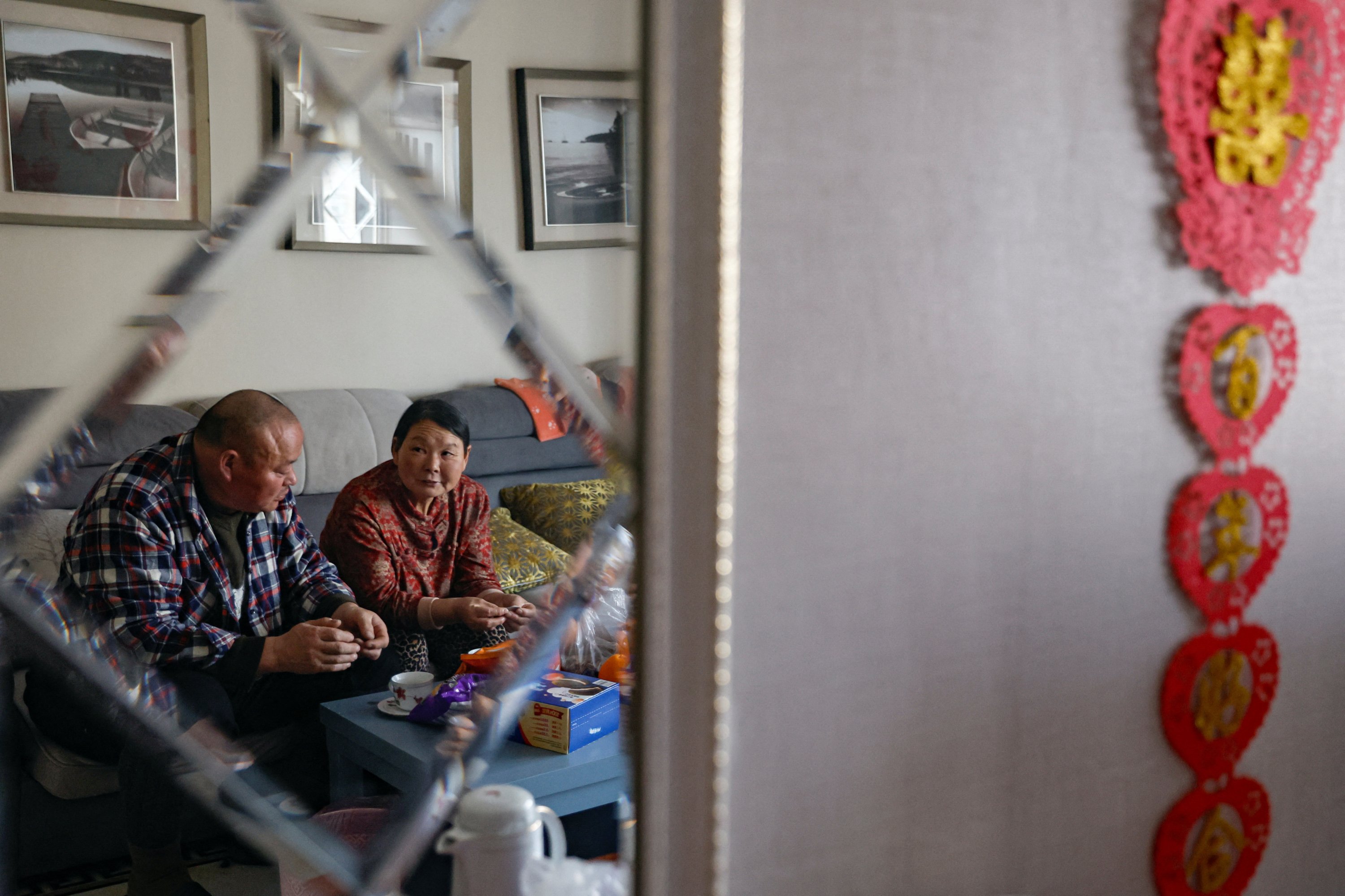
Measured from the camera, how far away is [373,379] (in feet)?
2.08

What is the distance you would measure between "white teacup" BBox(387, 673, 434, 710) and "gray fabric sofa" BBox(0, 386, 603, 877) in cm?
11

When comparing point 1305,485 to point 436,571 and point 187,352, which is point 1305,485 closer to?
point 436,571

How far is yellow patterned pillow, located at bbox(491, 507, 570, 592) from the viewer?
69 centimetres

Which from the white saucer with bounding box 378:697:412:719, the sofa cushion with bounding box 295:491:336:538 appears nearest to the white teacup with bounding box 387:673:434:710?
the white saucer with bounding box 378:697:412:719

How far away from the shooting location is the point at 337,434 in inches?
24.7

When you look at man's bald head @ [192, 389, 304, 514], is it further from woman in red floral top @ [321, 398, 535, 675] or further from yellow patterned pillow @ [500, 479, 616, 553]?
yellow patterned pillow @ [500, 479, 616, 553]

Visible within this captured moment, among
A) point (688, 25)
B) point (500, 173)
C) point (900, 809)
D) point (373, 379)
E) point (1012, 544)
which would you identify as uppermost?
point (688, 25)

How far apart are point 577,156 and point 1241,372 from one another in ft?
2.35

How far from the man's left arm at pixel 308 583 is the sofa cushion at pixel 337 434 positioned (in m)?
0.02

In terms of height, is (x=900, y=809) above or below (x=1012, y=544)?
below

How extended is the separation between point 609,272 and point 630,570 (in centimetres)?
21

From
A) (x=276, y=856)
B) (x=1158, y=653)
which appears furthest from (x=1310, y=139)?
(x=276, y=856)

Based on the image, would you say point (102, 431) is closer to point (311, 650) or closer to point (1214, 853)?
point (311, 650)

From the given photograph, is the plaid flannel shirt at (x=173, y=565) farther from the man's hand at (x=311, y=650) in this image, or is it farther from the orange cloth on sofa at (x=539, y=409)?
the orange cloth on sofa at (x=539, y=409)
